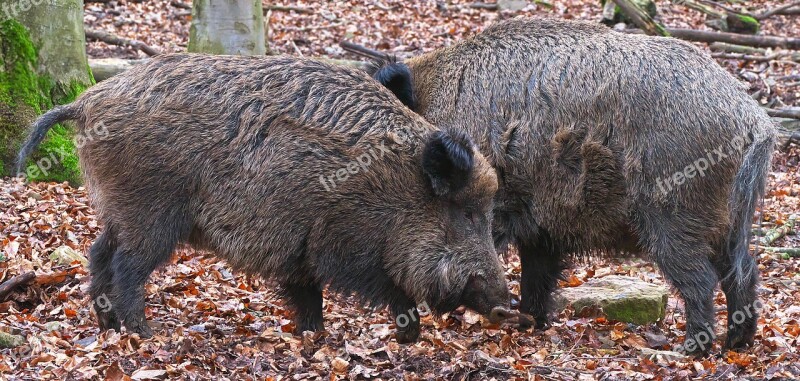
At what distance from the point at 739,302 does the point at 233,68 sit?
12.0 ft

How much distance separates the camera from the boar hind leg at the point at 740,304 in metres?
6.18

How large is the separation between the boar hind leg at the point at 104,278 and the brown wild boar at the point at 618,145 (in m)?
2.18

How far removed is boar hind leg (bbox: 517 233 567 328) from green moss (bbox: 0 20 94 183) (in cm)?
457

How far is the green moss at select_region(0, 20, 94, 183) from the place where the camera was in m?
8.59

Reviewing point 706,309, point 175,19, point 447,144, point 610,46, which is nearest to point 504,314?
point 447,144

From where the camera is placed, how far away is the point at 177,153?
18.3 ft

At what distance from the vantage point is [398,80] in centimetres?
660

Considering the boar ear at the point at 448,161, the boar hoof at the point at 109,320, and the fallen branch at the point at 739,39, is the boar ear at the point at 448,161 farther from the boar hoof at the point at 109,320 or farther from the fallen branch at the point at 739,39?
the fallen branch at the point at 739,39

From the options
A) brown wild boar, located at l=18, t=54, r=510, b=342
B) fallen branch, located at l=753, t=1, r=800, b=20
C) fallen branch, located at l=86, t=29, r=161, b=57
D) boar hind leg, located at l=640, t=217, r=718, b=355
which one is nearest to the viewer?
brown wild boar, located at l=18, t=54, r=510, b=342

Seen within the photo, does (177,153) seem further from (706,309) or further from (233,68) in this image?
(706,309)

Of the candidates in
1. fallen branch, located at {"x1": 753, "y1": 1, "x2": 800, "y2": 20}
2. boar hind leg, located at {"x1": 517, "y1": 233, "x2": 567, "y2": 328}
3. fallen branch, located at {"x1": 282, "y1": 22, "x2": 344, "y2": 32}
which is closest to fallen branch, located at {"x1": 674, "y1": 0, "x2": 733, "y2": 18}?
fallen branch, located at {"x1": 753, "y1": 1, "x2": 800, "y2": 20}

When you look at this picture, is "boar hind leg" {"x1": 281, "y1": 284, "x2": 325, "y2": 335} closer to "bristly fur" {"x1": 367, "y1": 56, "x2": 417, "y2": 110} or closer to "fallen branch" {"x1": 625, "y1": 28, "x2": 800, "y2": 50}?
"bristly fur" {"x1": 367, "y1": 56, "x2": 417, "y2": 110}

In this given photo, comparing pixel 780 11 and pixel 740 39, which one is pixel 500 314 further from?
pixel 780 11

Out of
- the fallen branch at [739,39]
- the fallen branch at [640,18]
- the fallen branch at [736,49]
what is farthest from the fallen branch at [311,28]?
the fallen branch at [736,49]
